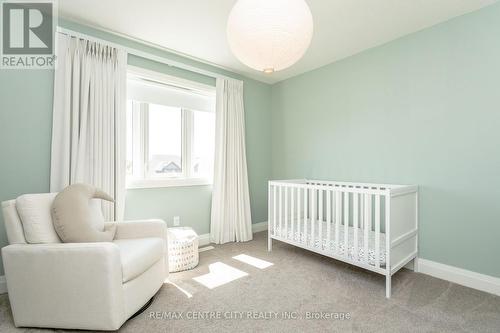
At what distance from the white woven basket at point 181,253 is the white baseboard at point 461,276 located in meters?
2.19

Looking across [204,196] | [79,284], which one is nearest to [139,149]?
[204,196]

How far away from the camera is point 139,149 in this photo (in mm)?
2674

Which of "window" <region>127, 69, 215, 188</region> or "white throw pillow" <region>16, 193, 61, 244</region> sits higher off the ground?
"window" <region>127, 69, 215, 188</region>

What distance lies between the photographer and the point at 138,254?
1612 mm

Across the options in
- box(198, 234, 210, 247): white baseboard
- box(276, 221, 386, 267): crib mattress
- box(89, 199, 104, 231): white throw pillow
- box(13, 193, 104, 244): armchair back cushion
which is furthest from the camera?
box(198, 234, 210, 247): white baseboard

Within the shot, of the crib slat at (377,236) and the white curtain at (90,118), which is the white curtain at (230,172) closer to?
the white curtain at (90,118)

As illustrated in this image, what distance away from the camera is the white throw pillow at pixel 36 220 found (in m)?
1.49

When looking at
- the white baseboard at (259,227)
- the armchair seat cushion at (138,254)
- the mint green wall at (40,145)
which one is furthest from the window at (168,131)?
the white baseboard at (259,227)

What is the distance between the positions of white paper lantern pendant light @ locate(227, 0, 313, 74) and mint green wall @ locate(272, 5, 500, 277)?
1777 millimetres

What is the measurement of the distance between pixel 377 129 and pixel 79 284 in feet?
9.53

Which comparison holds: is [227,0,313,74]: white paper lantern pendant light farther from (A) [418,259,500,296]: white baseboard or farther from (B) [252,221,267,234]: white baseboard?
(B) [252,221,267,234]: white baseboard

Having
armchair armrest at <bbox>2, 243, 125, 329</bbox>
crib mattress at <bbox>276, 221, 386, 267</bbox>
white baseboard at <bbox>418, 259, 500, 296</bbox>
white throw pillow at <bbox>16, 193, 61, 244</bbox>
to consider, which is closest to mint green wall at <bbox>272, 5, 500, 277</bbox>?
white baseboard at <bbox>418, 259, 500, 296</bbox>

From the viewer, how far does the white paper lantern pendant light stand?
102 cm

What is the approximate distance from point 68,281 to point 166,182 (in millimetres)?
1481
